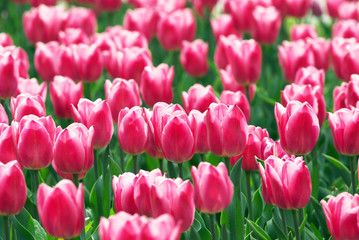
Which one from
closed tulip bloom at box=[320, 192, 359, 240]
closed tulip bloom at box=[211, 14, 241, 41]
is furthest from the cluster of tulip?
closed tulip bloom at box=[211, 14, 241, 41]

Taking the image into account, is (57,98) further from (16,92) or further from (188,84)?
(188,84)

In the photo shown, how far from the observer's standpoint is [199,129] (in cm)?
279

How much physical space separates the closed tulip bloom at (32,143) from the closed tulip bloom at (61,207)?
1.61 feet

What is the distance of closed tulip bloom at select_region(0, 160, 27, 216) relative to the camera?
2.23m

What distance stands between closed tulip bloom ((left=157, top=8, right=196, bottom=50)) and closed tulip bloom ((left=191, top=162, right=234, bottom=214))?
3.12 meters

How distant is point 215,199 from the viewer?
223 centimetres

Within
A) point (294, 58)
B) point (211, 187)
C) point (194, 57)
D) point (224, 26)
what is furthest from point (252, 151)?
point (224, 26)

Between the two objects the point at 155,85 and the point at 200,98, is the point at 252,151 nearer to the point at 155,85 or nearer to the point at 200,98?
the point at 200,98

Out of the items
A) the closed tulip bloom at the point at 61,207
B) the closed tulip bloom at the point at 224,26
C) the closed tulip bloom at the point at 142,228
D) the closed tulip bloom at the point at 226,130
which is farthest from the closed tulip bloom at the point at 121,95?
the closed tulip bloom at the point at 224,26

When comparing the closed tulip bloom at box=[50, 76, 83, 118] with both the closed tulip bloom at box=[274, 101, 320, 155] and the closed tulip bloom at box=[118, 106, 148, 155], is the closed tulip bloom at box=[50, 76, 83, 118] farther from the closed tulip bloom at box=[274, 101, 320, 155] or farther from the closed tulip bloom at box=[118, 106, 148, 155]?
the closed tulip bloom at box=[274, 101, 320, 155]

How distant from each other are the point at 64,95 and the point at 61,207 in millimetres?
1473

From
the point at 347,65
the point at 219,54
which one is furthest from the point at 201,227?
the point at 219,54

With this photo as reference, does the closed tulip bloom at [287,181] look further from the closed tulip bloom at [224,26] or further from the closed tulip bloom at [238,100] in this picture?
the closed tulip bloom at [224,26]

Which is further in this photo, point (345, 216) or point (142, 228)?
point (345, 216)
